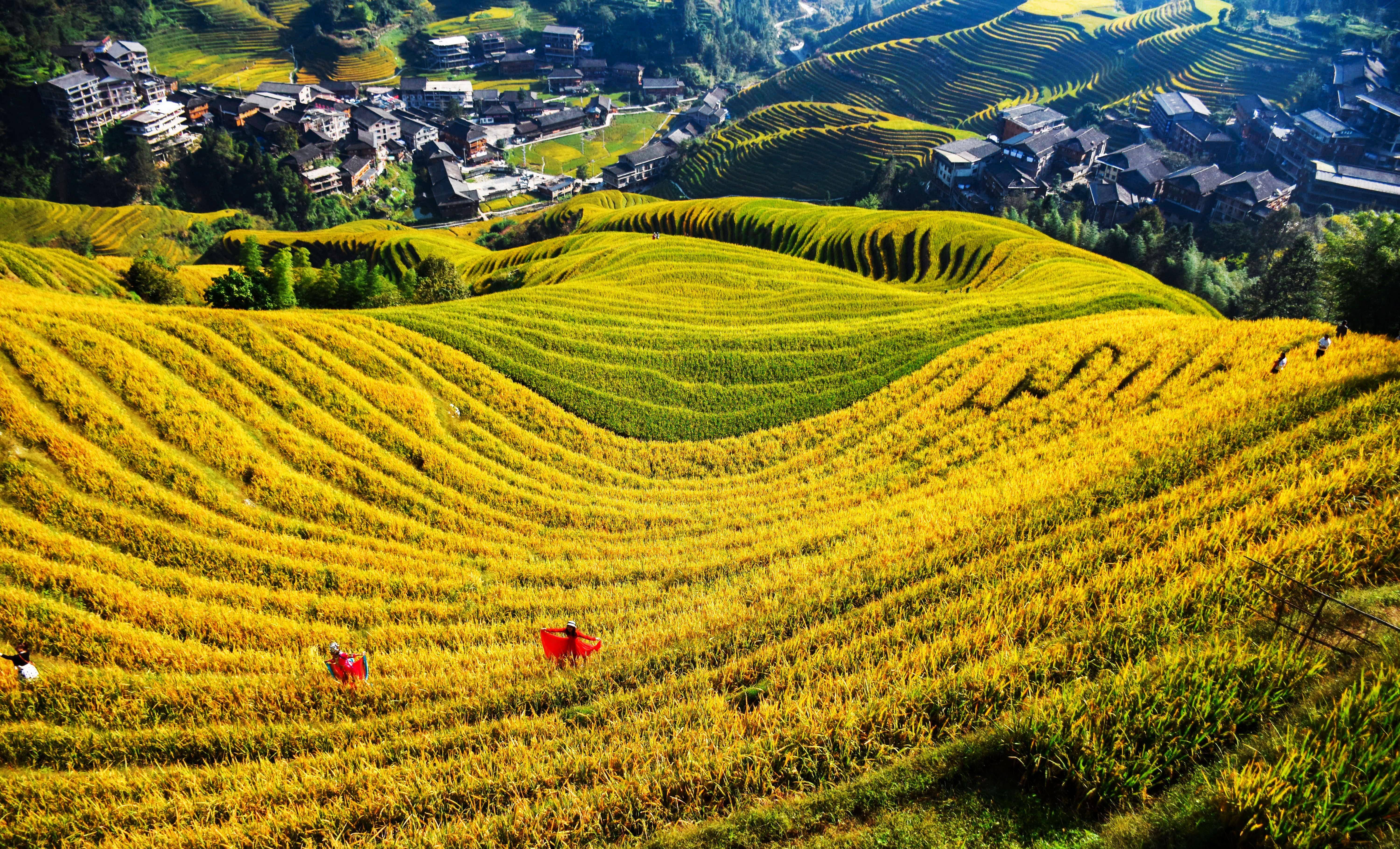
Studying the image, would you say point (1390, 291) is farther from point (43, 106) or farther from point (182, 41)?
point (182, 41)

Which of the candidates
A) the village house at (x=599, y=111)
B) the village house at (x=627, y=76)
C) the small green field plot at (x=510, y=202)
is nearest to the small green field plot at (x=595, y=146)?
the village house at (x=599, y=111)

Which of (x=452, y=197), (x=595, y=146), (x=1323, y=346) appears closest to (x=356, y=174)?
(x=452, y=197)

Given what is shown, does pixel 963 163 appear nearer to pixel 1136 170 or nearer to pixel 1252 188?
pixel 1136 170

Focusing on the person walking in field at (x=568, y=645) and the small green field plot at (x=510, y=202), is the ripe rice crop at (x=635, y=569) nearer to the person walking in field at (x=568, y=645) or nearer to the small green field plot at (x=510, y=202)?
the person walking in field at (x=568, y=645)

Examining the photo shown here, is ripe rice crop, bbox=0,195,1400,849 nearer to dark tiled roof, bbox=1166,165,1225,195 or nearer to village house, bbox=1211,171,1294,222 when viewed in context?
village house, bbox=1211,171,1294,222

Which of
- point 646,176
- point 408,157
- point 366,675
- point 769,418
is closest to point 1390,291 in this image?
point 769,418

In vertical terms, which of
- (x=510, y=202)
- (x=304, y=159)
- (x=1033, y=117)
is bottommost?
(x=510, y=202)
